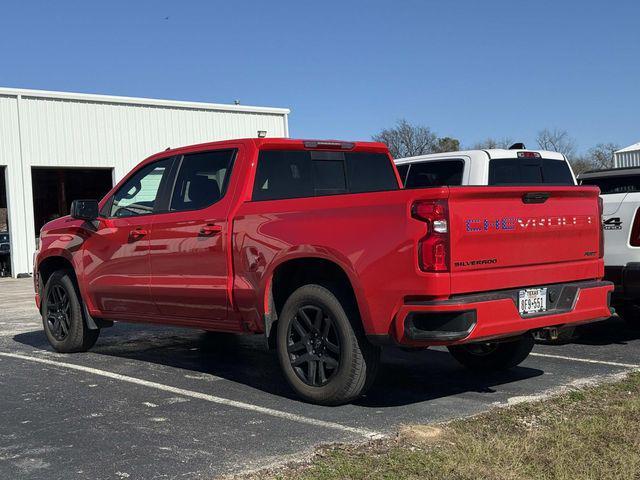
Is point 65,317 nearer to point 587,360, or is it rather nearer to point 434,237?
point 434,237

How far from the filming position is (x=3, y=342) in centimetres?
895

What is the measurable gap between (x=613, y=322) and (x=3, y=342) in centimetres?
738

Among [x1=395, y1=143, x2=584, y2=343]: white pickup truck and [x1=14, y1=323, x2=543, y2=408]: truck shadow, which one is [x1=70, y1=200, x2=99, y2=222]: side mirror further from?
[x1=395, y1=143, x2=584, y2=343]: white pickup truck

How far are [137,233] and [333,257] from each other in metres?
2.36

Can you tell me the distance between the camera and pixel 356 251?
16.5 feet

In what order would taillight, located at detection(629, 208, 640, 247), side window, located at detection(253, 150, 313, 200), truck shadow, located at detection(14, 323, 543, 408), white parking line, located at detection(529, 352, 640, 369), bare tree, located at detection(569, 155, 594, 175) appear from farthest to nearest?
1. bare tree, located at detection(569, 155, 594, 175)
2. taillight, located at detection(629, 208, 640, 247)
3. white parking line, located at detection(529, 352, 640, 369)
4. side window, located at detection(253, 150, 313, 200)
5. truck shadow, located at detection(14, 323, 543, 408)

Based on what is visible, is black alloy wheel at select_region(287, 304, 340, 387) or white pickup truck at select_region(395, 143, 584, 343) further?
white pickup truck at select_region(395, 143, 584, 343)

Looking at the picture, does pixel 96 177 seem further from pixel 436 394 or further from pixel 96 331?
pixel 436 394

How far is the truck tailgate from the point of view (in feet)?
15.7

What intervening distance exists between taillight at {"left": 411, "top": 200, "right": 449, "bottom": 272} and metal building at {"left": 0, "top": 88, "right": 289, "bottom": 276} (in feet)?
61.2

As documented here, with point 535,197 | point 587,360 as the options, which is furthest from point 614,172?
point 535,197

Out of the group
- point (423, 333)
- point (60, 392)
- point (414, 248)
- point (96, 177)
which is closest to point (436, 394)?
point (423, 333)

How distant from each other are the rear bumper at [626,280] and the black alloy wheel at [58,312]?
17.9 feet

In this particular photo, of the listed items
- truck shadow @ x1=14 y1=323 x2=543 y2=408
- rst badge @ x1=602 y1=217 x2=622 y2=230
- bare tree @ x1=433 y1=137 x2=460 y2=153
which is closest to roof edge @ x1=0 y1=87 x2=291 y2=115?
truck shadow @ x1=14 y1=323 x2=543 y2=408
